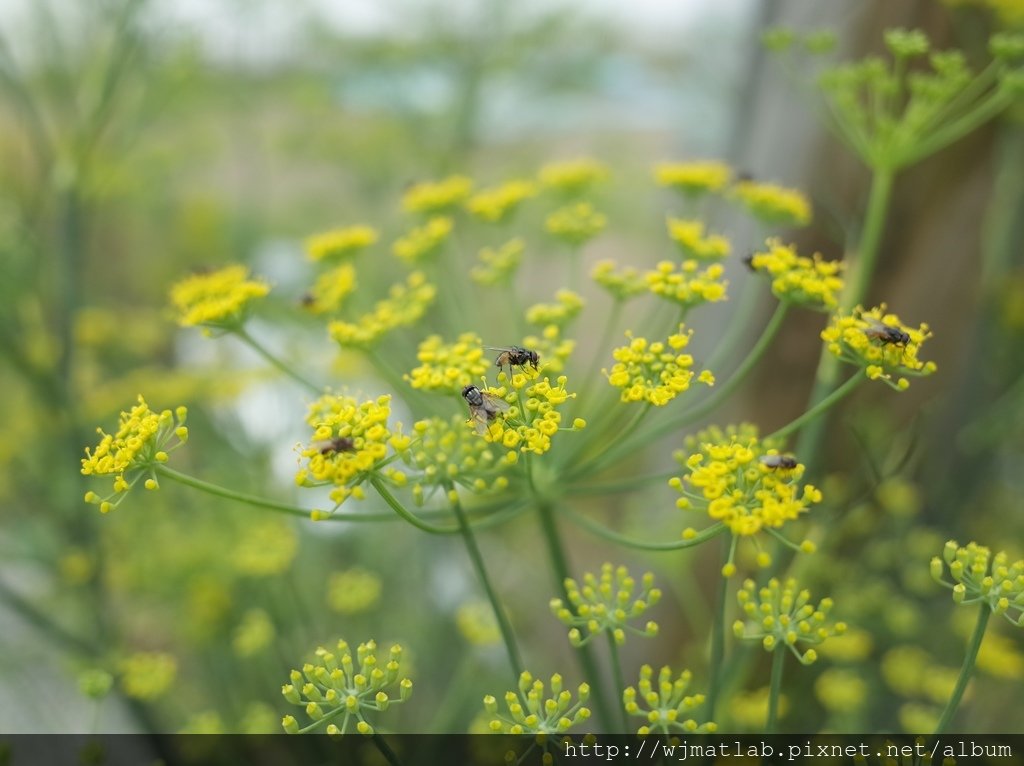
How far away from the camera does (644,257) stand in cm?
492

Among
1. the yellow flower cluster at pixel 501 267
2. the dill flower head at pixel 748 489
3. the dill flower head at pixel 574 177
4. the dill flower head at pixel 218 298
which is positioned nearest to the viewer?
the dill flower head at pixel 748 489

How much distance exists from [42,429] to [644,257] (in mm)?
3726

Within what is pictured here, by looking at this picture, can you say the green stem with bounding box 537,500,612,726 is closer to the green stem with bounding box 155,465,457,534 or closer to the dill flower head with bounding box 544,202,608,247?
the green stem with bounding box 155,465,457,534

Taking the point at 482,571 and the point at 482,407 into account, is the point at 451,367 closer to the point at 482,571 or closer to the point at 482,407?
the point at 482,407

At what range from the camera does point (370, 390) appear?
2889 millimetres

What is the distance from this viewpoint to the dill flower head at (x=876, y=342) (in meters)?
0.82

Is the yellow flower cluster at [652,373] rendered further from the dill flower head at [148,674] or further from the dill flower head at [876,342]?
the dill flower head at [148,674]

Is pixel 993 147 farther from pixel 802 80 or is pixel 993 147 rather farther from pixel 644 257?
pixel 644 257

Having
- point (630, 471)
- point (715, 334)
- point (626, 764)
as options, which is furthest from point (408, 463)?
point (630, 471)

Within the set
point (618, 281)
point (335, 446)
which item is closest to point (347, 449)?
point (335, 446)

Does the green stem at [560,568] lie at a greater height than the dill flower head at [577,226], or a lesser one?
lesser

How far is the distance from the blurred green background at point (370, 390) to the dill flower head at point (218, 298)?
4.3 inches

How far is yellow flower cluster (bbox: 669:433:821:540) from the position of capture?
715mm

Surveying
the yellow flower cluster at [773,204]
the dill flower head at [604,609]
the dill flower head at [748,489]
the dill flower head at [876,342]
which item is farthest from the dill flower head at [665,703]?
the yellow flower cluster at [773,204]
